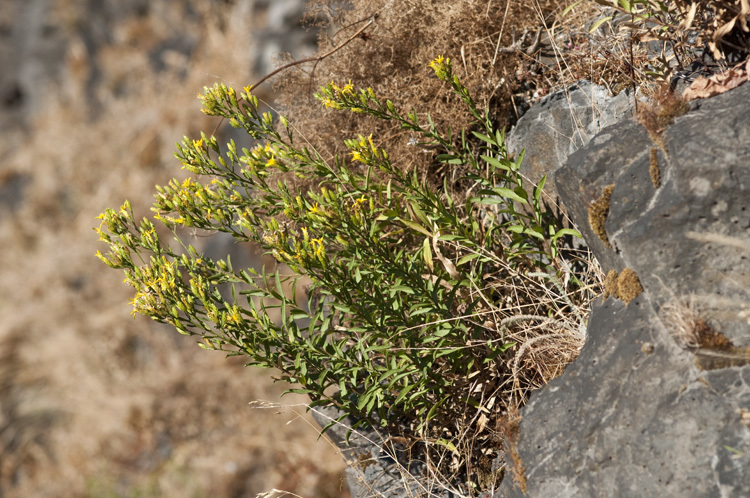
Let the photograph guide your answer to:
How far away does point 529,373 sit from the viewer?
112 inches

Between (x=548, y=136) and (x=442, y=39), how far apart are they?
801 millimetres

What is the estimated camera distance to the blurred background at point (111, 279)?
6871 mm

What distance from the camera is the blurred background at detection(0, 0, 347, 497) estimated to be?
687cm

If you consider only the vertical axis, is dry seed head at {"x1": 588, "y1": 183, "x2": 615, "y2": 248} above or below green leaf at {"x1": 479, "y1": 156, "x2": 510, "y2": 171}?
below

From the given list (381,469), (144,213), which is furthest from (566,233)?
(144,213)

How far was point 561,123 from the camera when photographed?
3.14m

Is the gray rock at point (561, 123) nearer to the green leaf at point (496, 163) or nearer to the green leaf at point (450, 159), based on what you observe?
the green leaf at point (496, 163)

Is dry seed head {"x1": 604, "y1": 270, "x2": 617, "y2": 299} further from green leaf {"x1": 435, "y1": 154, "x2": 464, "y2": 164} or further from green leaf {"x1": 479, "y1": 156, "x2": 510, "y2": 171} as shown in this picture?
green leaf {"x1": 435, "y1": 154, "x2": 464, "y2": 164}

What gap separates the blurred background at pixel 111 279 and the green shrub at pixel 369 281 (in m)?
2.60

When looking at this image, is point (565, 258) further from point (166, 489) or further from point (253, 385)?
point (166, 489)

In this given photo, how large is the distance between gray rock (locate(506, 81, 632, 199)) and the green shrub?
0.98 ft

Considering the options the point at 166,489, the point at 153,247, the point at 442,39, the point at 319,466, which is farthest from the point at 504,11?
the point at 166,489

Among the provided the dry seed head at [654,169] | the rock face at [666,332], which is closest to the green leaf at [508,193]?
the rock face at [666,332]

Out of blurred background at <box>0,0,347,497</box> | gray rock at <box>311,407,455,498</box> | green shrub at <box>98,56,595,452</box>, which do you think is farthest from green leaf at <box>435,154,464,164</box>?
blurred background at <box>0,0,347,497</box>
